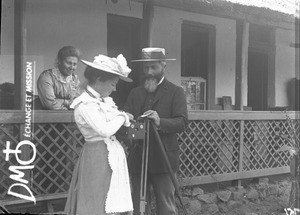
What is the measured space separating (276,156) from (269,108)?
182cm

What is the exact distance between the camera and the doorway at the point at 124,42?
4.70 m

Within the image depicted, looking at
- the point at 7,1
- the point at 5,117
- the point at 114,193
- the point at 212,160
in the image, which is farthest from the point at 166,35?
the point at 114,193

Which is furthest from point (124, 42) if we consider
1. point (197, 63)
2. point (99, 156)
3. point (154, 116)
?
point (197, 63)

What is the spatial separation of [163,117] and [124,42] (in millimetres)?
1617

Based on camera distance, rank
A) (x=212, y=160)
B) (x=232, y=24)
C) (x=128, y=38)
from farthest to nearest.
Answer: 1. (x=232, y=24)
2. (x=212, y=160)
3. (x=128, y=38)

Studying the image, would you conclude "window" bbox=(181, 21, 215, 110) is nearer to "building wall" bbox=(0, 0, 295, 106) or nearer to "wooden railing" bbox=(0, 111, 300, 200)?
"building wall" bbox=(0, 0, 295, 106)

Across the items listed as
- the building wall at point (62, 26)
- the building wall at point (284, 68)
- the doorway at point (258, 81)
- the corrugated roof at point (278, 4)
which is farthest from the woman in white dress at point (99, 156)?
the building wall at point (284, 68)

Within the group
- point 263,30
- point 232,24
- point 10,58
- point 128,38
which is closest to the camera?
point 10,58

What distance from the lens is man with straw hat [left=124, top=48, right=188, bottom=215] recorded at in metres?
4.14

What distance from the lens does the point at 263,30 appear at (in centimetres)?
868

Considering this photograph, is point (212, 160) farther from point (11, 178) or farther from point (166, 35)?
point (11, 178)

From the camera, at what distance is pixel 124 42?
18.0 ft

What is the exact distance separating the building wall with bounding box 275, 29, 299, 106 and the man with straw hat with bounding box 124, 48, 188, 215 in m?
5.13

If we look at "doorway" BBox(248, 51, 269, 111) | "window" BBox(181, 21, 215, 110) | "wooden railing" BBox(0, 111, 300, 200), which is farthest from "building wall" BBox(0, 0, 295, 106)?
"doorway" BBox(248, 51, 269, 111)
